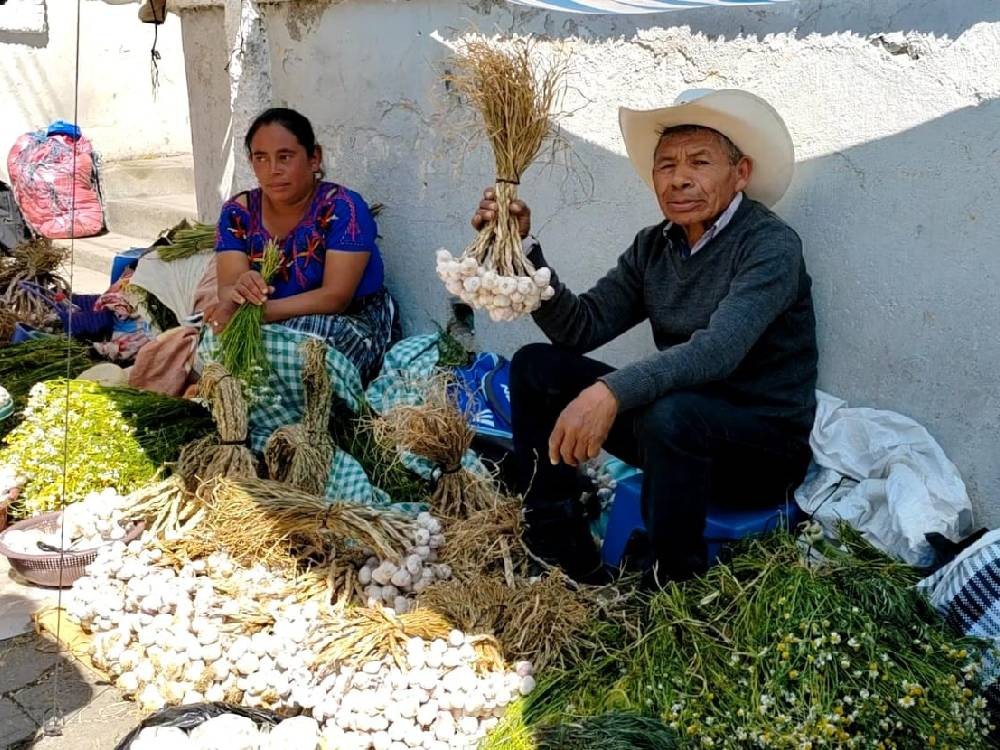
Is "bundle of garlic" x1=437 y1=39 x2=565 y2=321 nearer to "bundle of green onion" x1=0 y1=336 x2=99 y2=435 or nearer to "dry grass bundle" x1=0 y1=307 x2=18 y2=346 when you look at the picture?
"bundle of green onion" x1=0 y1=336 x2=99 y2=435

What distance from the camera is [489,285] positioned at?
275 cm

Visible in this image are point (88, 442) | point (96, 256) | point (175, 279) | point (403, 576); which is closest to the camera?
point (403, 576)

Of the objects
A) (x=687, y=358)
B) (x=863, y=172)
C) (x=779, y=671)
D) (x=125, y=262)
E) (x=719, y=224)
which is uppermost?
(x=863, y=172)

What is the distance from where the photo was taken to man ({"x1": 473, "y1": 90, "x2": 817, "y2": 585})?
2.78 meters

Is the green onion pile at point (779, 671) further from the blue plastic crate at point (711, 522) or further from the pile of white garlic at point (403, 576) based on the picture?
the pile of white garlic at point (403, 576)

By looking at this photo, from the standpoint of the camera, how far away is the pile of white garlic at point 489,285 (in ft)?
9.05

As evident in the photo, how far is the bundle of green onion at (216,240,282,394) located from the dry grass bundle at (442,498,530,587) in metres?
1.11

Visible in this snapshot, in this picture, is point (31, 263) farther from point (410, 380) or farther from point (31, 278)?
point (410, 380)

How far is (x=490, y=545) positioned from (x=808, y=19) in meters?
1.92

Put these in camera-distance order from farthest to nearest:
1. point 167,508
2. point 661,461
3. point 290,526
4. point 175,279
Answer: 1. point 175,279
2. point 167,508
3. point 290,526
4. point 661,461

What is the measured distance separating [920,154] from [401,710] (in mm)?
2109

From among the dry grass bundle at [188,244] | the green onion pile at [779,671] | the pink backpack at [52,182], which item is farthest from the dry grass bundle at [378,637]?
the pink backpack at [52,182]

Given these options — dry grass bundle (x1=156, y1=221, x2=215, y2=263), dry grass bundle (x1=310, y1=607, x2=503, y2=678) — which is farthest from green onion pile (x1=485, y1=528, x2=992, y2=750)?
dry grass bundle (x1=156, y1=221, x2=215, y2=263)

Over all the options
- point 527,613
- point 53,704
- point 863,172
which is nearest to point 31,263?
point 53,704
